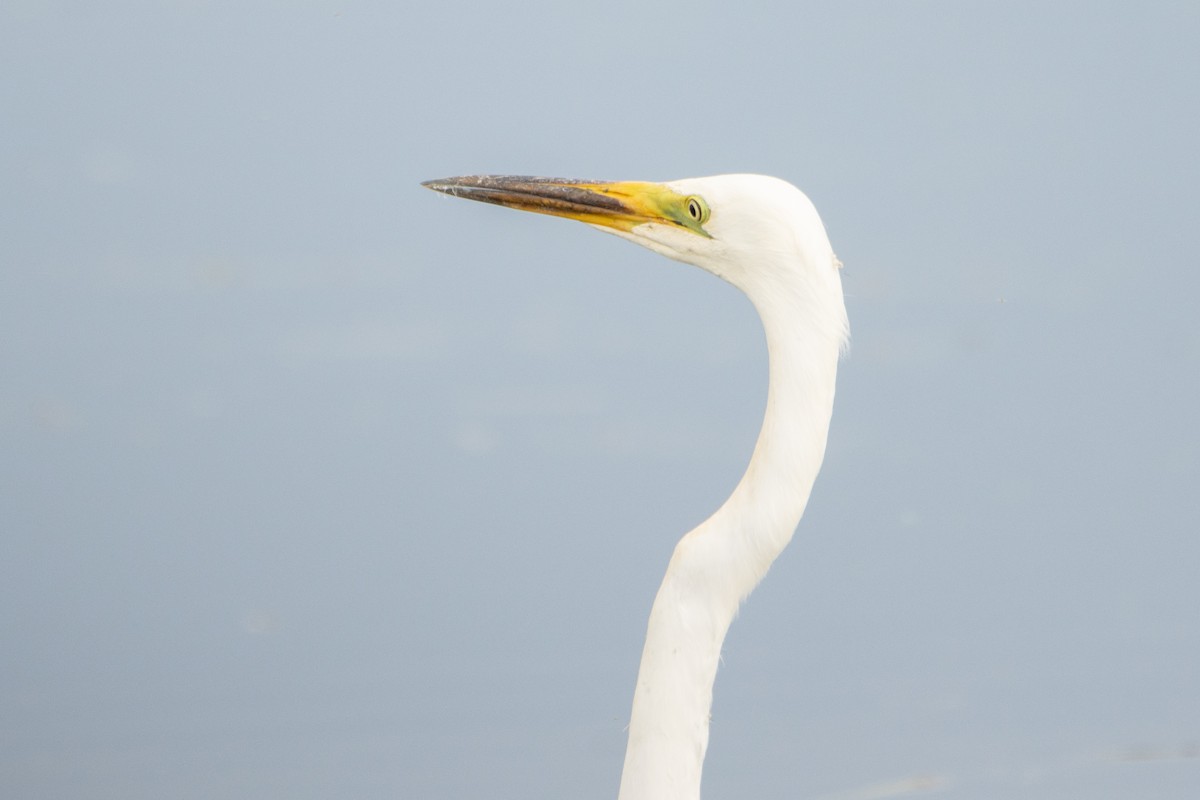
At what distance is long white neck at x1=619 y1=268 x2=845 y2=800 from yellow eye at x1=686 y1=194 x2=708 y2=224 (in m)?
0.10

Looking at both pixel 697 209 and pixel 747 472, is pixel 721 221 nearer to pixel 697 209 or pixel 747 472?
pixel 697 209

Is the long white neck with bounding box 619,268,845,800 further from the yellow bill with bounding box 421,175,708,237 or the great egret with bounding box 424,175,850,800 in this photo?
the yellow bill with bounding box 421,175,708,237

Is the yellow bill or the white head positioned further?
the yellow bill

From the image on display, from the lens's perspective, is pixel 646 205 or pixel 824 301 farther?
pixel 646 205

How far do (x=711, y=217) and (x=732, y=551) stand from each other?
0.32 meters

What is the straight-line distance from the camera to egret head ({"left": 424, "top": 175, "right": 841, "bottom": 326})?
3.52 ft

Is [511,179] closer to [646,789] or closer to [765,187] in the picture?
[765,187]

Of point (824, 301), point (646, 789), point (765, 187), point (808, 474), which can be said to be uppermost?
point (765, 187)

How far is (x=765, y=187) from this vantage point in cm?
109

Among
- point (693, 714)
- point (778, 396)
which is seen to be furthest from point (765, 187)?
point (693, 714)

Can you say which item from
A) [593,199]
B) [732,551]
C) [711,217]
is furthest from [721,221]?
Result: [732,551]

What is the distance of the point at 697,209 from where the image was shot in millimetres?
1157

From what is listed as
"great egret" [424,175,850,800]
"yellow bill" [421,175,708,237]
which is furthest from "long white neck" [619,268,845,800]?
"yellow bill" [421,175,708,237]

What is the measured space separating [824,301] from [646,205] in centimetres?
24
